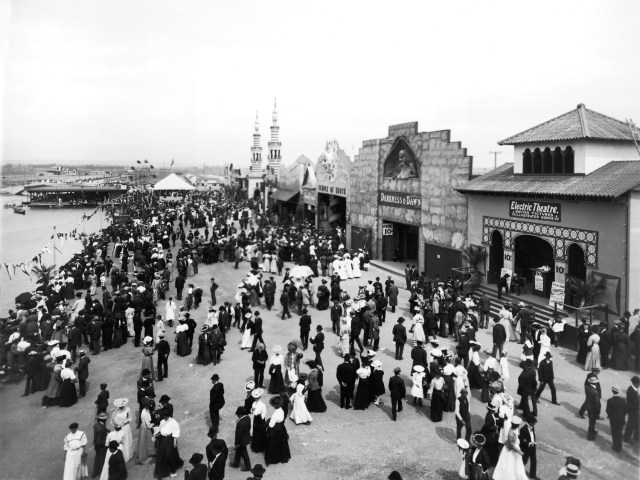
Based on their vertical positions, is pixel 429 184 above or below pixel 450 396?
above

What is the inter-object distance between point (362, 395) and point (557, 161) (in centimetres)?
1460

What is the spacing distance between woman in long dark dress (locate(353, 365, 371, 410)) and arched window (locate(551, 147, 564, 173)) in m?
13.9

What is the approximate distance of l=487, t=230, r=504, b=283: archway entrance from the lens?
23516 mm

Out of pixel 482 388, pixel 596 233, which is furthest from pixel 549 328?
pixel 482 388

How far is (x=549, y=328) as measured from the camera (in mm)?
16859

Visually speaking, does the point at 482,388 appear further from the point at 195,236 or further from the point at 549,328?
the point at 195,236

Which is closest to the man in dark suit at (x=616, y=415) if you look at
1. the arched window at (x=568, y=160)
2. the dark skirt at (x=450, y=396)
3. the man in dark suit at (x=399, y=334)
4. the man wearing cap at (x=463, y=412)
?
the man wearing cap at (x=463, y=412)

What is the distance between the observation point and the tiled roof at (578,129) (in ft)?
64.3

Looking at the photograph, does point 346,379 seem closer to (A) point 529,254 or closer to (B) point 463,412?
(B) point 463,412

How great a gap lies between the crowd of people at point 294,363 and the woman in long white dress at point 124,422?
0.03m

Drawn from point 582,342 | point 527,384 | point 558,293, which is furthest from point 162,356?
point 558,293

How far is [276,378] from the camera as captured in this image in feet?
42.7

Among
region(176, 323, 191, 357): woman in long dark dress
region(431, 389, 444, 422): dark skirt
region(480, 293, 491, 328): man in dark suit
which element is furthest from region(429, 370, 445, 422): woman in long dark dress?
region(176, 323, 191, 357): woman in long dark dress

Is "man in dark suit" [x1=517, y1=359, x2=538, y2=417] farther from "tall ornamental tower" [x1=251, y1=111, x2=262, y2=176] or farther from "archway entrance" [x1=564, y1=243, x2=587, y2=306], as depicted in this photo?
"tall ornamental tower" [x1=251, y1=111, x2=262, y2=176]
